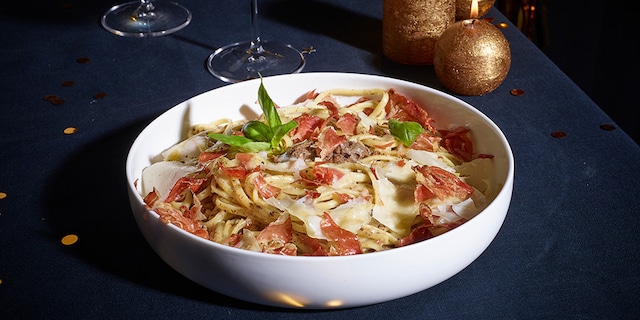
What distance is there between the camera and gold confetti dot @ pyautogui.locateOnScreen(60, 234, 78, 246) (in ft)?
3.75

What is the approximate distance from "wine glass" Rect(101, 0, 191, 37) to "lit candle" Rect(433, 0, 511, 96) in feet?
2.13

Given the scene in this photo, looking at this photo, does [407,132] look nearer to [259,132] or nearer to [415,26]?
[259,132]

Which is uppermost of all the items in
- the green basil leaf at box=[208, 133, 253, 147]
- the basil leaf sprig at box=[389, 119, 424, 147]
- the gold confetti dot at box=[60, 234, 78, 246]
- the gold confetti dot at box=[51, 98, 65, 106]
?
the green basil leaf at box=[208, 133, 253, 147]

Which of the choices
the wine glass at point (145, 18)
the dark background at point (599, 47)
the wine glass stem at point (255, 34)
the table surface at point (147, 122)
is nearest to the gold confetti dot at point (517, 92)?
the table surface at point (147, 122)

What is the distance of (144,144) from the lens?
3.87 ft

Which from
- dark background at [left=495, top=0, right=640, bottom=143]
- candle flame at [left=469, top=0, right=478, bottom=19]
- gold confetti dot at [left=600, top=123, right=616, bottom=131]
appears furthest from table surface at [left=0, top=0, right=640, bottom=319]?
dark background at [left=495, top=0, right=640, bottom=143]

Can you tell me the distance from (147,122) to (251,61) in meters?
0.31

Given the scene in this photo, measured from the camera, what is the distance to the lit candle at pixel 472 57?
1.44m

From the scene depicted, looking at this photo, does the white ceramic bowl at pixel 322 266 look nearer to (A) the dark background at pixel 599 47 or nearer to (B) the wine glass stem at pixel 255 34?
(B) the wine glass stem at pixel 255 34

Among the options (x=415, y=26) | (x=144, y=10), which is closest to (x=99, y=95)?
(x=144, y=10)

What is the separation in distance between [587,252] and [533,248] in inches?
2.9

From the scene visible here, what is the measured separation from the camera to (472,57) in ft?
4.73

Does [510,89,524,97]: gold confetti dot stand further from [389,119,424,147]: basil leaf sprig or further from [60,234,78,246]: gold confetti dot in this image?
[60,234,78,246]: gold confetti dot

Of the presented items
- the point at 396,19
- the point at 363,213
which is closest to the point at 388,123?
the point at 363,213
